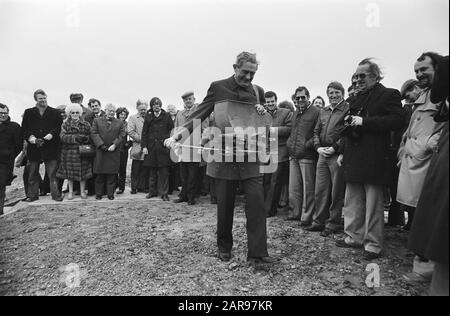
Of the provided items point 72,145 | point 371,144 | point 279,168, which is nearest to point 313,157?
point 279,168

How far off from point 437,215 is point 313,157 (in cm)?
303

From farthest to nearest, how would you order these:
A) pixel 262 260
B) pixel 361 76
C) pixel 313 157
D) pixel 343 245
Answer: pixel 313 157 → pixel 343 245 → pixel 361 76 → pixel 262 260

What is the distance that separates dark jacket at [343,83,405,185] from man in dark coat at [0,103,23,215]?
20.8ft

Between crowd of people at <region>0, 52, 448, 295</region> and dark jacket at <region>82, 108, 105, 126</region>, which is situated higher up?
dark jacket at <region>82, 108, 105, 126</region>

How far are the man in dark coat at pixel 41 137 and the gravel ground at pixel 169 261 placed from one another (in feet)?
5.56

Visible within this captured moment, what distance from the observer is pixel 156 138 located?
7590mm

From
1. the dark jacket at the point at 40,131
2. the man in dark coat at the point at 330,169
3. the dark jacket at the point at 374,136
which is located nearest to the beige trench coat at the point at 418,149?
the dark jacket at the point at 374,136

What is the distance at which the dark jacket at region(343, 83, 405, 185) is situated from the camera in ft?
12.7

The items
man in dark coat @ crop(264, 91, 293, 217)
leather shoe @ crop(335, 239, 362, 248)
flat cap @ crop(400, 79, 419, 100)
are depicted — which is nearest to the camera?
leather shoe @ crop(335, 239, 362, 248)

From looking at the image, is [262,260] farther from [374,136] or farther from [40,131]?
[40,131]

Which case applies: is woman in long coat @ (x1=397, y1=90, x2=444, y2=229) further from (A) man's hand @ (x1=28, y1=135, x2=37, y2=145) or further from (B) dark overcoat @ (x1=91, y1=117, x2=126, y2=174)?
(A) man's hand @ (x1=28, y1=135, x2=37, y2=145)

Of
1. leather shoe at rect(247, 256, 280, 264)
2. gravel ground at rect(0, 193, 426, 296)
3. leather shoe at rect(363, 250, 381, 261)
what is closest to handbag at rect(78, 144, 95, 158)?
gravel ground at rect(0, 193, 426, 296)

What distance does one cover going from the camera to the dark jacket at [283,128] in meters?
6.02

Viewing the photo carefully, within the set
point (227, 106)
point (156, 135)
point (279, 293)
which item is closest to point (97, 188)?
point (156, 135)
